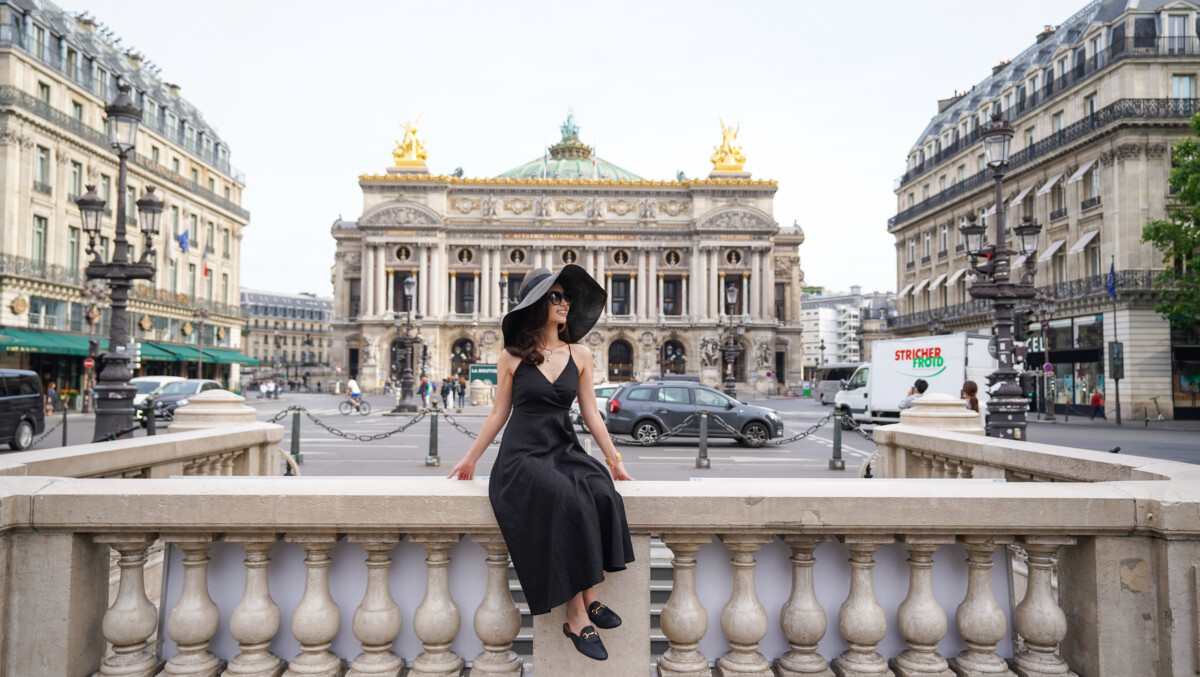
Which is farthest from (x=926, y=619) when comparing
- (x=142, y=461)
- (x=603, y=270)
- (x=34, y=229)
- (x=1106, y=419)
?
(x=603, y=270)

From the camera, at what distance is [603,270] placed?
69.4 meters

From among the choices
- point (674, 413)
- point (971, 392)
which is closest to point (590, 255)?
point (674, 413)

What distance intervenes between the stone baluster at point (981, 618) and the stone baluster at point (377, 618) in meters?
2.23

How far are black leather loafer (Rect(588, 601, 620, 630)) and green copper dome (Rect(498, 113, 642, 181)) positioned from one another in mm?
76563

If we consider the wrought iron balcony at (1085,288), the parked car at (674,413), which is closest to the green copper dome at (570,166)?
the wrought iron balcony at (1085,288)

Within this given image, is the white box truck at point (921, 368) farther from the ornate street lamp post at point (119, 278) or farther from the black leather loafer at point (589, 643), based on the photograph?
the black leather loafer at point (589, 643)

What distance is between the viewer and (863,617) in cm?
298

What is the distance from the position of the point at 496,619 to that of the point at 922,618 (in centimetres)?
165

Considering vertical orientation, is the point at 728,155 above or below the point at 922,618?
above

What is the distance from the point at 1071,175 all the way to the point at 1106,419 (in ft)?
37.7

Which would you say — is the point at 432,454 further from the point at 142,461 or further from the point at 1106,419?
the point at 1106,419

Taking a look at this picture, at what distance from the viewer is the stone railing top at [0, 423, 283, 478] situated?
3.70 meters

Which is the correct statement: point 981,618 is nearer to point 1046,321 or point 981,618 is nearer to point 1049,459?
point 1049,459

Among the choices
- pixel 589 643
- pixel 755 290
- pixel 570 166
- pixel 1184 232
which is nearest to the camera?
pixel 589 643
